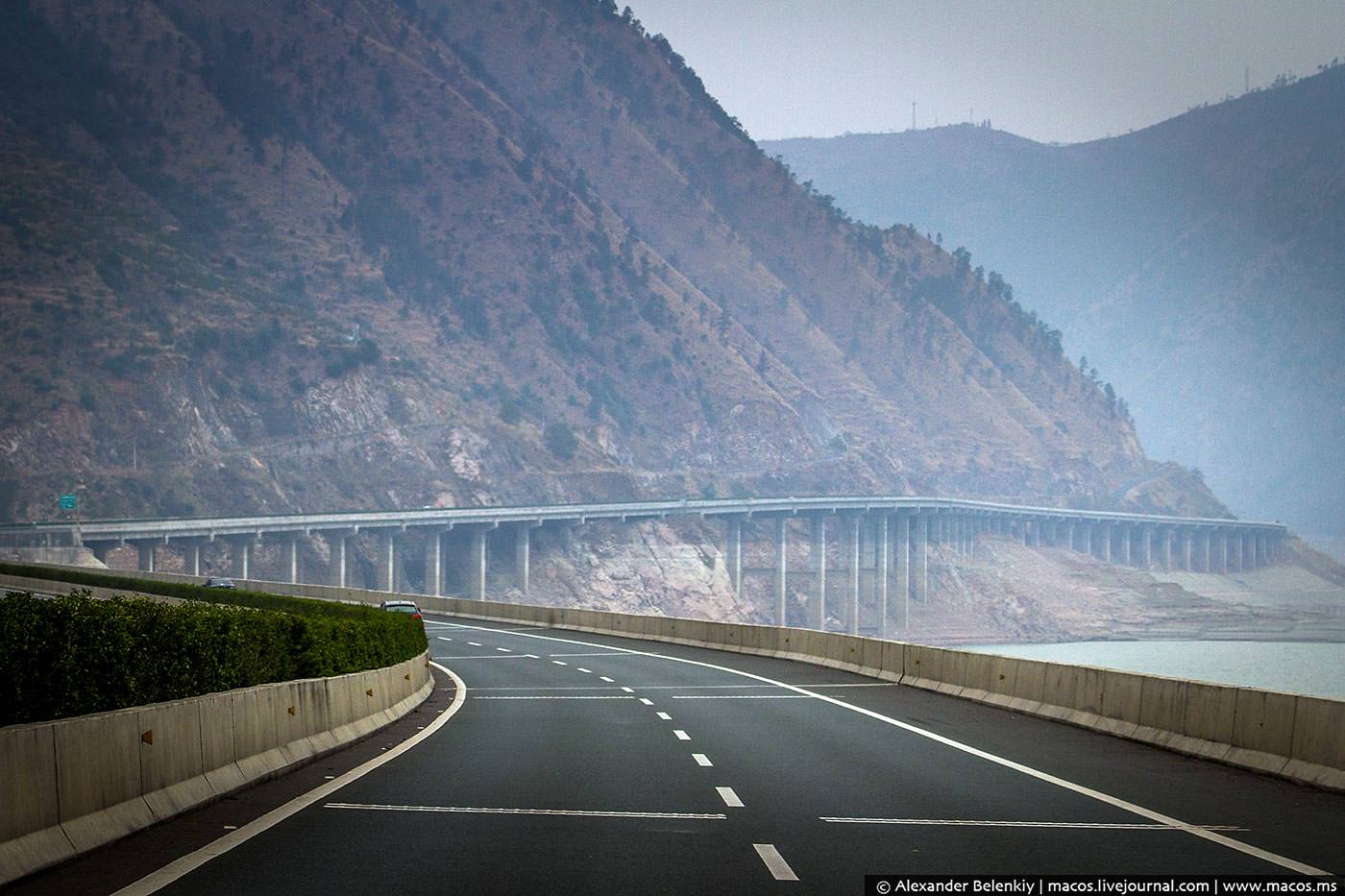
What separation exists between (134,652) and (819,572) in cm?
17405

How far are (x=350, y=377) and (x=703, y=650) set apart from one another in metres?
118

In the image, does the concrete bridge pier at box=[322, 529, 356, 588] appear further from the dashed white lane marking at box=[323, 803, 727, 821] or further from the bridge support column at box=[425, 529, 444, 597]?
the dashed white lane marking at box=[323, 803, 727, 821]

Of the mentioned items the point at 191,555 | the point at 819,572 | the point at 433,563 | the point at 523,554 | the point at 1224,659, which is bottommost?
the point at 1224,659

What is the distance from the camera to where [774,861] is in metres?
12.1

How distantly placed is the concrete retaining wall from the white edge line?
0.60 m

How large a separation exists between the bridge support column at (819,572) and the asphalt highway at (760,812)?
159 metres

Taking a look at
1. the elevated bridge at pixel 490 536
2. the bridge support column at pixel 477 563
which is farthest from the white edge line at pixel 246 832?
the bridge support column at pixel 477 563

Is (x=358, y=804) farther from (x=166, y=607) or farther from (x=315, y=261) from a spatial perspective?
(x=315, y=261)

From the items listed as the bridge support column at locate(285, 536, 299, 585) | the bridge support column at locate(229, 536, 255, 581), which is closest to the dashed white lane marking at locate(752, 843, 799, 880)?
the bridge support column at locate(229, 536, 255, 581)

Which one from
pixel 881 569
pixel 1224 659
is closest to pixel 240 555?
pixel 1224 659

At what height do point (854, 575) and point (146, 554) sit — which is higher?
point (146, 554)

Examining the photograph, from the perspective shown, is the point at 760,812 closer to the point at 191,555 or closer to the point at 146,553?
the point at 146,553

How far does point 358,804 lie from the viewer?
49.5ft

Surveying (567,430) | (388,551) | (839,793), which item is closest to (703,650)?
(839,793)
